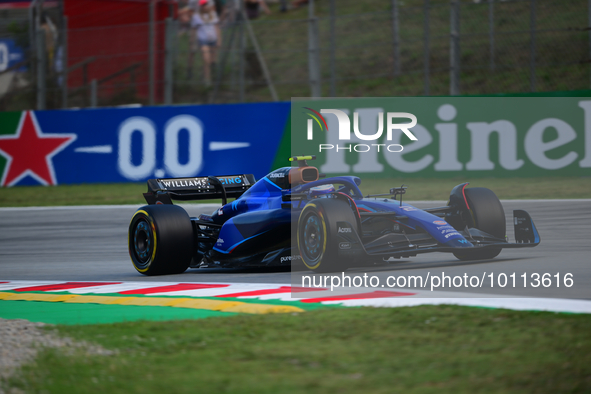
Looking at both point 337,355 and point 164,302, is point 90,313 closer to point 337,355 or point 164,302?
point 164,302

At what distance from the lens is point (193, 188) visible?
337 inches

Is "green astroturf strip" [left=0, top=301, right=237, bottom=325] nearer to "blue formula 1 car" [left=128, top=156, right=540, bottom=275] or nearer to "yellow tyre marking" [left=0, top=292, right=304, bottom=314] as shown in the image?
"yellow tyre marking" [left=0, top=292, right=304, bottom=314]

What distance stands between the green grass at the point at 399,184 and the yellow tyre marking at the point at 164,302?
7.52 m

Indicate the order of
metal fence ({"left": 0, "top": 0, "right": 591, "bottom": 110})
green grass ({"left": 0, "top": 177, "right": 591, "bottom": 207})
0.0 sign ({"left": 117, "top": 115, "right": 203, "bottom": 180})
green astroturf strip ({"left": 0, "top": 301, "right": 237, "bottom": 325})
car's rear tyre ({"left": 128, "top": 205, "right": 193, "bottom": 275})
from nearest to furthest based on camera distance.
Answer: green astroturf strip ({"left": 0, "top": 301, "right": 237, "bottom": 325})
car's rear tyre ({"left": 128, "top": 205, "right": 193, "bottom": 275})
green grass ({"left": 0, "top": 177, "right": 591, "bottom": 207})
metal fence ({"left": 0, "top": 0, "right": 591, "bottom": 110})
0.0 sign ({"left": 117, "top": 115, "right": 203, "bottom": 180})

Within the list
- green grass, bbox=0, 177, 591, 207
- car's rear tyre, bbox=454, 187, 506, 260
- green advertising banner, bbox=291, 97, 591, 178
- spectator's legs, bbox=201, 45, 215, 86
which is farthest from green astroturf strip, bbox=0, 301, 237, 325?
spectator's legs, bbox=201, 45, 215, 86

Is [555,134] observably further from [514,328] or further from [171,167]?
[514,328]

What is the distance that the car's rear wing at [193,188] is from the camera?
8.33 metres

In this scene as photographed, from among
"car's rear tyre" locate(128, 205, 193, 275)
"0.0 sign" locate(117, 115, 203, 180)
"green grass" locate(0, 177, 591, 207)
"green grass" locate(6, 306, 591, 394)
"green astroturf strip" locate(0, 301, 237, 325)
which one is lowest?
"green astroturf strip" locate(0, 301, 237, 325)

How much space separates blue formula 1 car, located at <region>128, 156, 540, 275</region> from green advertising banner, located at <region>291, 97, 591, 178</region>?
516 centimetres

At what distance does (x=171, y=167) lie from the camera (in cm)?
1595

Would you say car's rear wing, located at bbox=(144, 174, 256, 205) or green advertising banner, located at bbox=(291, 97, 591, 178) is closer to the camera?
car's rear wing, located at bbox=(144, 174, 256, 205)

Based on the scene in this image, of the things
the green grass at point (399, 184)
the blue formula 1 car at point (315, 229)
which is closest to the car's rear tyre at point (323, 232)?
the blue formula 1 car at point (315, 229)

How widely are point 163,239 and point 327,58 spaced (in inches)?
379

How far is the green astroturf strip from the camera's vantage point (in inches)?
206
